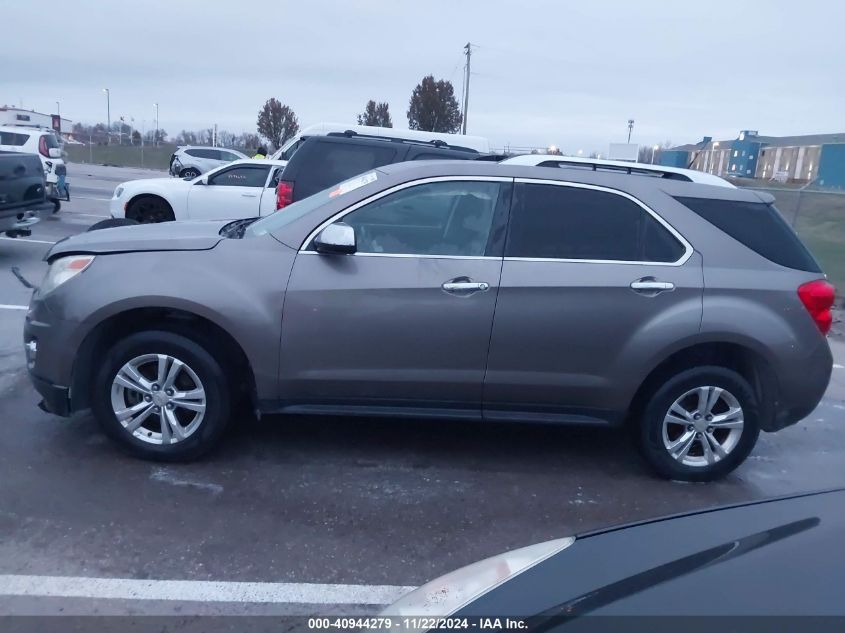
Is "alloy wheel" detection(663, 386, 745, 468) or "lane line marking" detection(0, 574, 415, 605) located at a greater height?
"alloy wheel" detection(663, 386, 745, 468)

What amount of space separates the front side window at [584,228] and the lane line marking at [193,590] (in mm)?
2169

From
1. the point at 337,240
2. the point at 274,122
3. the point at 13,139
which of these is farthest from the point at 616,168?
the point at 274,122

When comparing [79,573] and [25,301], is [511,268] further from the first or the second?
[25,301]

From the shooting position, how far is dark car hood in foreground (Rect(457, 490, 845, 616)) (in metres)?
2.02

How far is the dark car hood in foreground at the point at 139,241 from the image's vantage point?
15.2 ft

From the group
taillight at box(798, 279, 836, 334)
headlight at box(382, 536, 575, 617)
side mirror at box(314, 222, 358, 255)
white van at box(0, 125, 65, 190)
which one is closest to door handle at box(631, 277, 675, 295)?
taillight at box(798, 279, 836, 334)

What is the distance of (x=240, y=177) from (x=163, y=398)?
363 inches

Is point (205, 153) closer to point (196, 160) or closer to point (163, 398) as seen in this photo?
point (196, 160)

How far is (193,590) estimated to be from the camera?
3.53m

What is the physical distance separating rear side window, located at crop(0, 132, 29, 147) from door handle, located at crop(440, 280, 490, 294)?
18284 millimetres

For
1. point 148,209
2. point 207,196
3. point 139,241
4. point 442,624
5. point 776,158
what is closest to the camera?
point 442,624

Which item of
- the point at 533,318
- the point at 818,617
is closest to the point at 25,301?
the point at 533,318

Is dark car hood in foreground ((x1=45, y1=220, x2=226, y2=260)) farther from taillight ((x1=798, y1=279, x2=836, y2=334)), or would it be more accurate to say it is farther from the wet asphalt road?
taillight ((x1=798, y1=279, x2=836, y2=334))

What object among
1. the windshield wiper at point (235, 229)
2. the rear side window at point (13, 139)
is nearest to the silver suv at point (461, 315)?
the windshield wiper at point (235, 229)
